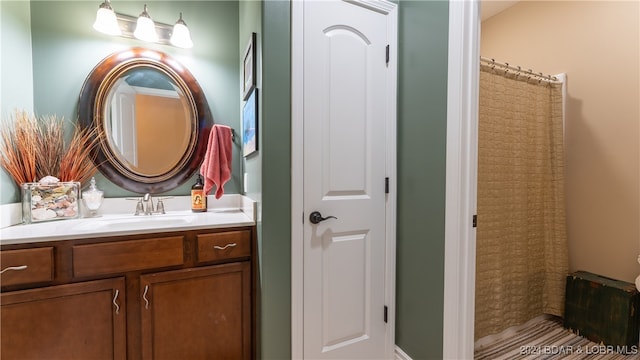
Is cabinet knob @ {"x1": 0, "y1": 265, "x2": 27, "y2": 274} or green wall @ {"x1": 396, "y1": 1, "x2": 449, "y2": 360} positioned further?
green wall @ {"x1": 396, "y1": 1, "x2": 449, "y2": 360}

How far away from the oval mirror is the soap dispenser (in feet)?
0.36

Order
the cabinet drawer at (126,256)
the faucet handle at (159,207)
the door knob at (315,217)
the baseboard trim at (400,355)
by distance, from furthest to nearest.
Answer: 1. the faucet handle at (159,207)
2. the baseboard trim at (400,355)
3. the door knob at (315,217)
4. the cabinet drawer at (126,256)

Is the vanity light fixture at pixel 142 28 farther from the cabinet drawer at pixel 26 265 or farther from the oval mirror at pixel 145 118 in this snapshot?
the cabinet drawer at pixel 26 265

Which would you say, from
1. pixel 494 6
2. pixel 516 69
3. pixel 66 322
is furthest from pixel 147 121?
pixel 494 6

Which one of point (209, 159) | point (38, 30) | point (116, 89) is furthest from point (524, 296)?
point (38, 30)

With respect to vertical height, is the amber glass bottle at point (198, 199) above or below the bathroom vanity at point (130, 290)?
above

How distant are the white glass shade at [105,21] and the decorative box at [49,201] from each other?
0.94 meters

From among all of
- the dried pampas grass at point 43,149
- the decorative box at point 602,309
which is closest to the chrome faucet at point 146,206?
the dried pampas grass at point 43,149

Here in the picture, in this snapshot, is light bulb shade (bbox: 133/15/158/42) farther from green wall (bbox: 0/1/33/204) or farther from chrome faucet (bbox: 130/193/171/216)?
chrome faucet (bbox: 130/193/171/216)

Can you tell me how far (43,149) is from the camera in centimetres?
153

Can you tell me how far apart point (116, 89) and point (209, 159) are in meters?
0.75

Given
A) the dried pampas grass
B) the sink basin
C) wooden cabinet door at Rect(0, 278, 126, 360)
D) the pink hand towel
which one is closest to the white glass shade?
the dried pampas grass

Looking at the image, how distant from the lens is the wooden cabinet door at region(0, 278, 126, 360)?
112 centimetres

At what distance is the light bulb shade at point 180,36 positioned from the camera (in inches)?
69.6
